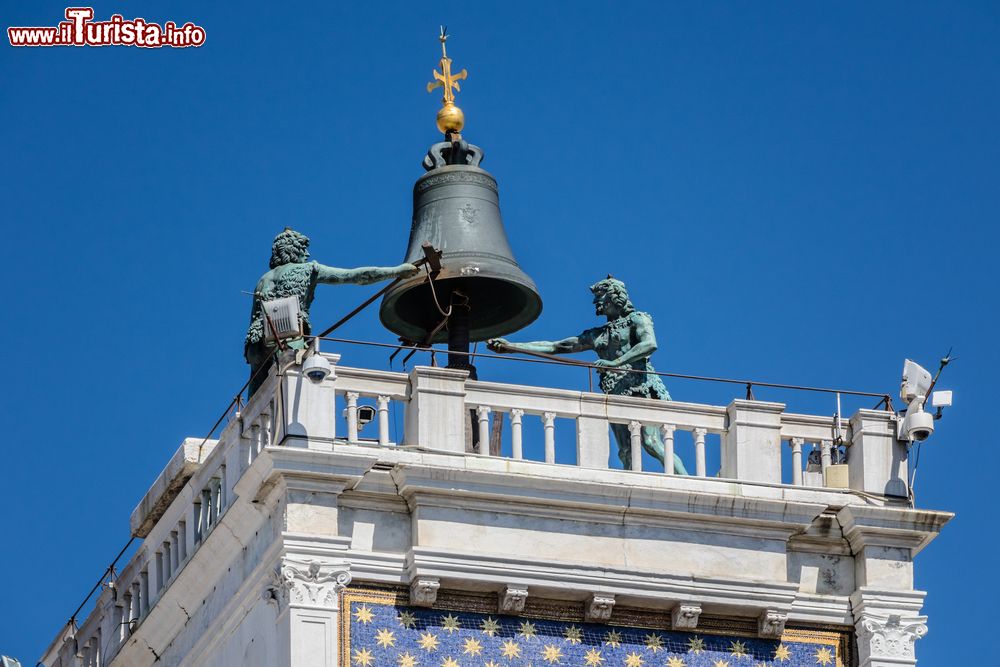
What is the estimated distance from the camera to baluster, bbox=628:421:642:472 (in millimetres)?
33938

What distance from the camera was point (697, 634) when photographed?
33.7 m

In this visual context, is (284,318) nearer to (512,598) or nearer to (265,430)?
(265,430)

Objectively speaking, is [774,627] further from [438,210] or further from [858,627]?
[438,210]

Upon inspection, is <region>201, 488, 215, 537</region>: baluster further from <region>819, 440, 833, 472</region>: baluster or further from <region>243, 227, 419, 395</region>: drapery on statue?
<region>819, 440, 833, 472</region>: baluster

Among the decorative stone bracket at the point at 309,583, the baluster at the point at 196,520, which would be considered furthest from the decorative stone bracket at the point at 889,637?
the baluster at the point at 196,520

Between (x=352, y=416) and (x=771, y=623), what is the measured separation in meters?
4.26

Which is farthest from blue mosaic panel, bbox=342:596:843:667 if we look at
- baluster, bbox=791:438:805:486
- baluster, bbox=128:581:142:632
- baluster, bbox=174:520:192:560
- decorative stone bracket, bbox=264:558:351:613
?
baluster, bbox=128:581:142:632

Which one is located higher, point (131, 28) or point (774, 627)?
point (131, 28)

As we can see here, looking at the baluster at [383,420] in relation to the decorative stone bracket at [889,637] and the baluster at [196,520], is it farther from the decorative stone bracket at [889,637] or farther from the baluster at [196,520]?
the decorative stone bracket at [889,637]

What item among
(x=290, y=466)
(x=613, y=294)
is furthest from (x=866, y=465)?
(x=290, y=466)

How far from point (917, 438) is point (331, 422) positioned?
554 centimetres

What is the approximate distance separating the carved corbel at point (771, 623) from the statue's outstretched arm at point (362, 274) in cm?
482

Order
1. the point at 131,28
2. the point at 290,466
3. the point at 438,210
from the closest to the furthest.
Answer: the point at 290,466, the point at 438,210, the point at 131,28

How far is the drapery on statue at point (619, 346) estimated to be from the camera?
35.6 metres
